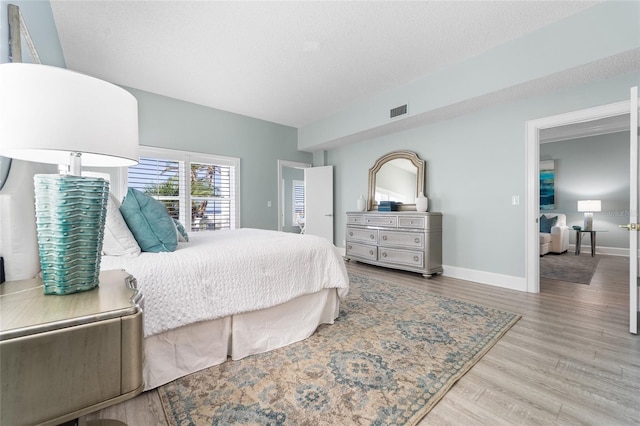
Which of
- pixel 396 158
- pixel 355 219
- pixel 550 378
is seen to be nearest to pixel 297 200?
pixel 355 219

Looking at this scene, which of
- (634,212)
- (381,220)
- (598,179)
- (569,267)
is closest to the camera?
(634,212)

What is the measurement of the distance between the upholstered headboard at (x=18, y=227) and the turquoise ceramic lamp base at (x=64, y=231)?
26 cm

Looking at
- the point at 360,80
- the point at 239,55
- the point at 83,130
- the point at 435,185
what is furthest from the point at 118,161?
the point at 435,185

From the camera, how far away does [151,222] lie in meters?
1.76

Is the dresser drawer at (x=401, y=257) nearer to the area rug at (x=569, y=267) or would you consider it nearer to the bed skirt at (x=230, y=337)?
the area rug at (x=569, y=267)

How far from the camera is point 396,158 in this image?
4695 mm

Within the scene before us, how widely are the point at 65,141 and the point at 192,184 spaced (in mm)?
3872

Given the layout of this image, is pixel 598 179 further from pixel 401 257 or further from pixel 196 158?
pixel 196 158

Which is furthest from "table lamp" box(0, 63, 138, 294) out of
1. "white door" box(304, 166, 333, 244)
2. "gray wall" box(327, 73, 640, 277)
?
"white door" box(304, 166, 333, 244)

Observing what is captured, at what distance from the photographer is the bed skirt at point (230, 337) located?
152cm

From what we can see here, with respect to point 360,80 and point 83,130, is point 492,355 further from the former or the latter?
point 360,80

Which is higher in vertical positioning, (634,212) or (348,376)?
(634,212)

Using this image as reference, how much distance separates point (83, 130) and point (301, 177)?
298 inches

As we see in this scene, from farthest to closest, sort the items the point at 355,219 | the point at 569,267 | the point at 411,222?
the point at 355,219, the point at 569,267, the point at 411,222
